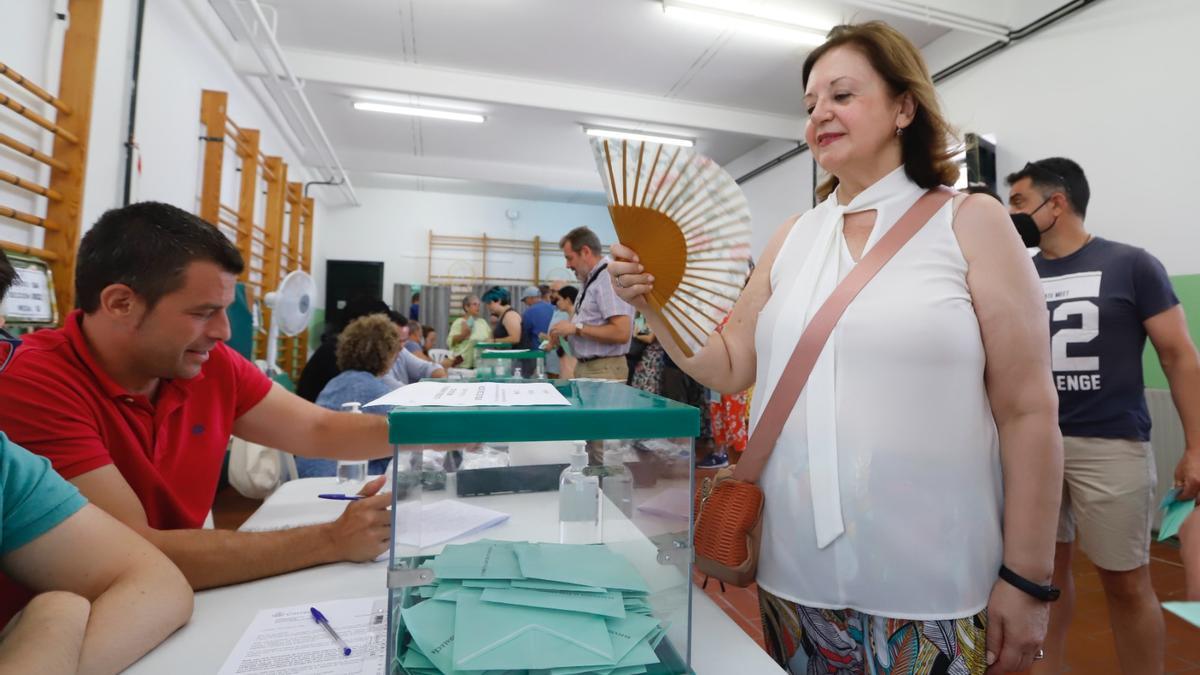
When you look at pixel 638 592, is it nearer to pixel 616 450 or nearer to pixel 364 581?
pixel 616 450

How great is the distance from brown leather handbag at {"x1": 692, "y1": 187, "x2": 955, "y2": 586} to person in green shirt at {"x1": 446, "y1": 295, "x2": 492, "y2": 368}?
472 cm

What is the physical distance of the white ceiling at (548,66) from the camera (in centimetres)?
456

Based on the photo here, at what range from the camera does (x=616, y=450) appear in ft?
2.66

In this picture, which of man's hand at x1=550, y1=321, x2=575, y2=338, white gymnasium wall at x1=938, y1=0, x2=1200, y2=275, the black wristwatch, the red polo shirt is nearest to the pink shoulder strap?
the black wristwatch

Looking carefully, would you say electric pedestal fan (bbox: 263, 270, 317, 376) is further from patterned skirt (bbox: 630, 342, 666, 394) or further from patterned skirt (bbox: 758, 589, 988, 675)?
patterned skirt (bbox: 758, 589, 988, 675)

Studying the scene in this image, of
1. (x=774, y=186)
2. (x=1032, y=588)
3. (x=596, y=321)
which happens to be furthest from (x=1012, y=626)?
(x=774, y=186)

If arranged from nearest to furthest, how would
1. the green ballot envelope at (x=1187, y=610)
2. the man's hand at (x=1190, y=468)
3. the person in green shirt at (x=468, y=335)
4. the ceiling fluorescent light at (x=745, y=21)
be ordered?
the green ballot envelope at (x=1187, y=610), the man's hand at (x=1190, y=468), the ceiling fluorescent light at (x=745, y=21), the person in green shirt at (x=468, y=335)

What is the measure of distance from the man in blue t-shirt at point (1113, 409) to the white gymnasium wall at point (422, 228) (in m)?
9.08

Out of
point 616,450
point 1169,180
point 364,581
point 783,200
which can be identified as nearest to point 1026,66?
point 1169,180

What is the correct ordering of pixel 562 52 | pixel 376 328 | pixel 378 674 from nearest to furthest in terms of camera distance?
pixel 378 674 → pixel 376 328 → pixel 562 52

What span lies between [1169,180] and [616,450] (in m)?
4.20

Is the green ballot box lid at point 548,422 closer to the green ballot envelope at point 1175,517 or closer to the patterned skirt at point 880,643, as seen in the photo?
the patterned skirt at point 880,643

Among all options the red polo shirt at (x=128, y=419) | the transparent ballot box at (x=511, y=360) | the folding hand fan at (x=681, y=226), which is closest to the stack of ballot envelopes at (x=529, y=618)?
the folding hand fan at (x=681, y=226)

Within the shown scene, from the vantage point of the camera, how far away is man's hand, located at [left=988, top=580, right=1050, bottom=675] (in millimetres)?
798
